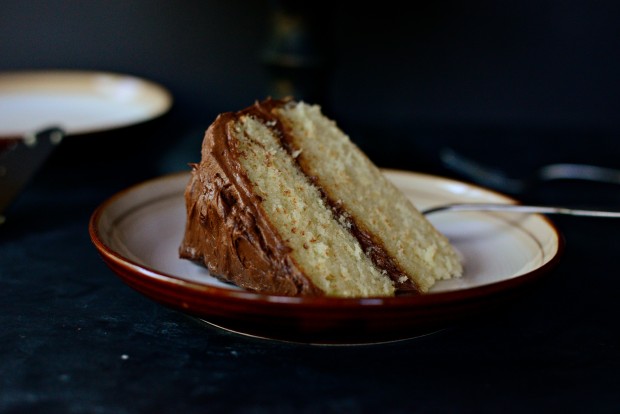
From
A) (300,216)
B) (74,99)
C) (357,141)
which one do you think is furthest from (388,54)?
(300,216)

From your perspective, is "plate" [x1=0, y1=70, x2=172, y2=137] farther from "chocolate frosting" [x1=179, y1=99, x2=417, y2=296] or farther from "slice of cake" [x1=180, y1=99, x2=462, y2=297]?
"chocolate frosting" [x1=179, y1=99, x2=417, y2=296]

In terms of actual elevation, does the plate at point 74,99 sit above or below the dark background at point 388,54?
below

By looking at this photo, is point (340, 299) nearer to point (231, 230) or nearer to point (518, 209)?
point (231, 230)

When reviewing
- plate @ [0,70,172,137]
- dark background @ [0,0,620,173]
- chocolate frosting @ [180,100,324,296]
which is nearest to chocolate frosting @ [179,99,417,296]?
chocolate frosting @ [180,100,324,296]

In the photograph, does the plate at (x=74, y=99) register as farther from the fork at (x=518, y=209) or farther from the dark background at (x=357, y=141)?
the fork at (x=518, y=209)

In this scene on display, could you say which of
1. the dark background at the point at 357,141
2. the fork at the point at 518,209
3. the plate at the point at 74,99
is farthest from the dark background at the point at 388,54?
the fork at the point at 518,209

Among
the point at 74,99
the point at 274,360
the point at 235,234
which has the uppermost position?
the point at 235,234
